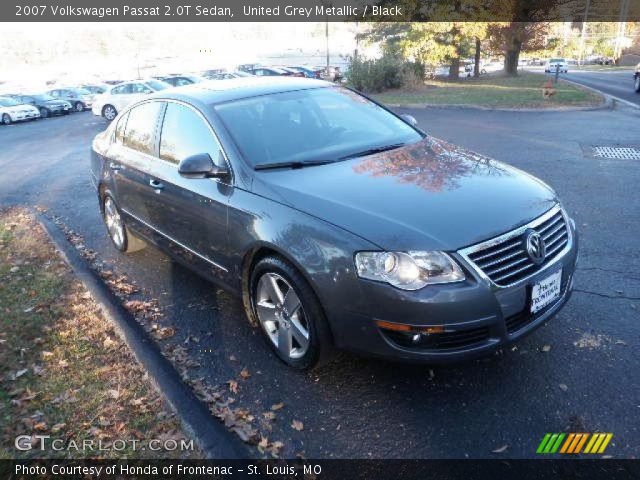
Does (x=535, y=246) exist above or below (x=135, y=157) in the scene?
below

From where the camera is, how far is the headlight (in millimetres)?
2527

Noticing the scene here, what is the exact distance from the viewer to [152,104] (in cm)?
452

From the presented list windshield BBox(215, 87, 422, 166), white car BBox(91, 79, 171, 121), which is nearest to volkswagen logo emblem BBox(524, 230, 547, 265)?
windshield BBox(215, 87, 422, 166)

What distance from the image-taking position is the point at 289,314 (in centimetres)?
308

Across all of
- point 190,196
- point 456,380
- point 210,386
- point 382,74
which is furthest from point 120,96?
point 456,380

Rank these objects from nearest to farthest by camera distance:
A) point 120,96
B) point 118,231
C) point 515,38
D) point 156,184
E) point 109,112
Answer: point 156,184 → point 118,231 → point 120,96 → point 109,112 → point 515,38

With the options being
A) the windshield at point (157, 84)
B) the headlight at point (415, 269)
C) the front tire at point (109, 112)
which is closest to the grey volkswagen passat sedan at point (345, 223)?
the headlight at point (415, 269)

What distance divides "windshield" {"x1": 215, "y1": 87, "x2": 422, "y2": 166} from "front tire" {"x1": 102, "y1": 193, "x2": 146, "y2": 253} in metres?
2.05

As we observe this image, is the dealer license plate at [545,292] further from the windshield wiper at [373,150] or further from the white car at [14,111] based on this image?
the white car at [14,111]

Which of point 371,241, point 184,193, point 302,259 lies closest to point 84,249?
point 184,193

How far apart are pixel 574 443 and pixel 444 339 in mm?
795

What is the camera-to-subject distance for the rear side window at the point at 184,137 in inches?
142

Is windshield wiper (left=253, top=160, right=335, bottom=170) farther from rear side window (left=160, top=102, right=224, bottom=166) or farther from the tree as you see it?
the tree

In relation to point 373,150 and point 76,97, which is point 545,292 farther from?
point 76,97
